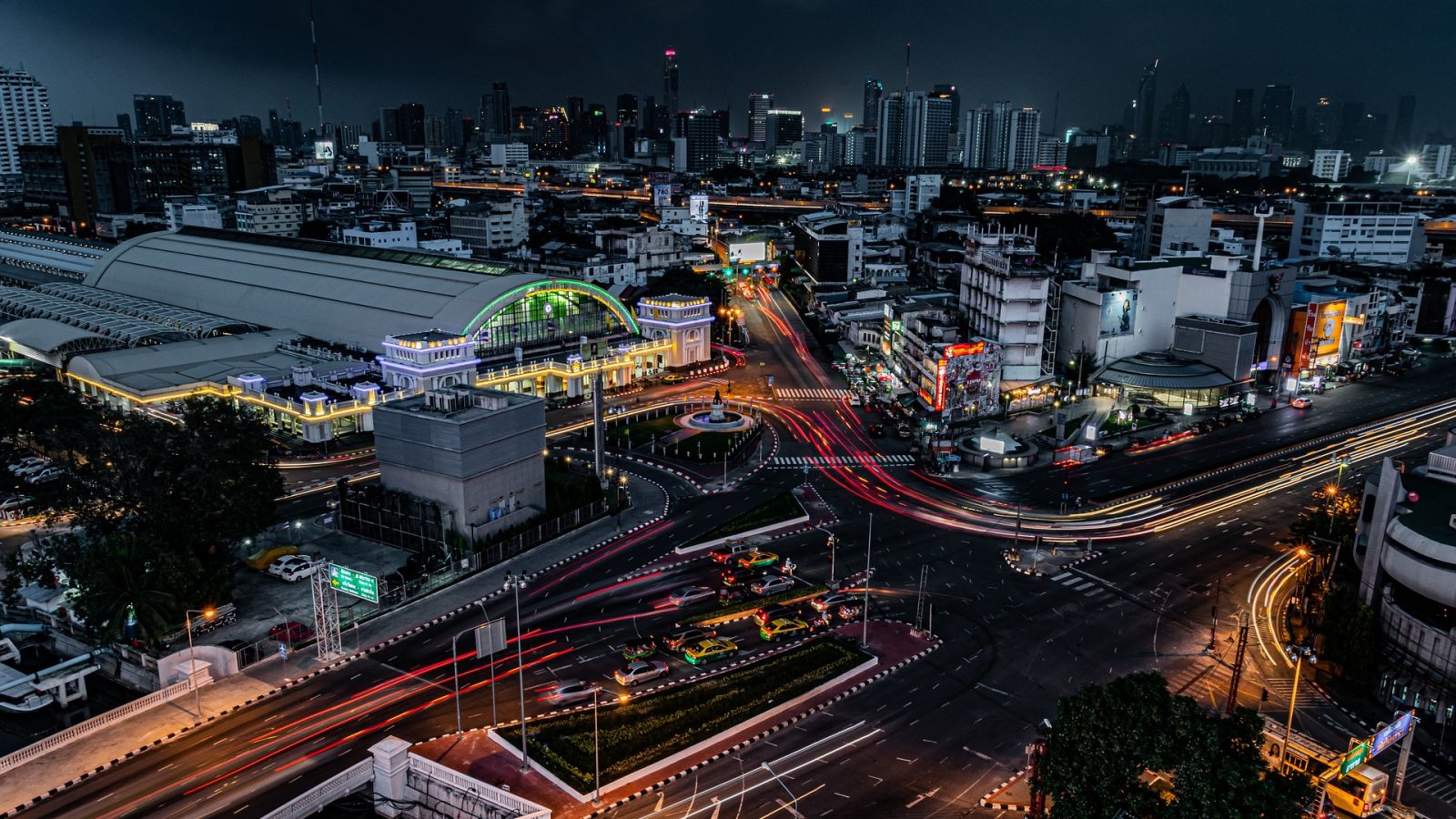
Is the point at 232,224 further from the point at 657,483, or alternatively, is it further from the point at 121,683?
the point at 121,683

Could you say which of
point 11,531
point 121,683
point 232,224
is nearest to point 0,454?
point 11,531

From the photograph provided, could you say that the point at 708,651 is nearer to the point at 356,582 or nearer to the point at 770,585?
the point at 770,585

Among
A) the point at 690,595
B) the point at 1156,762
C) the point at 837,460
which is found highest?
the point at 1156,762

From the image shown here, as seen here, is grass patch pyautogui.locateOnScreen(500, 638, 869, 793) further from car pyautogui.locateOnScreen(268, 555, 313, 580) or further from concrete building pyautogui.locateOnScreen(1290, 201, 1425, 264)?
concrete building pyautogui.locateOnScreen(1290, 201, 1425, 264)

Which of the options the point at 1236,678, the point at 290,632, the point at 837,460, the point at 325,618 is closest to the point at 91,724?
the point at 290,632

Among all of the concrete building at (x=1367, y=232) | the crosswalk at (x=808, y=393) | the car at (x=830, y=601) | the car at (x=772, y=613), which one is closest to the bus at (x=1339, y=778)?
the car at (x=830, y=601)

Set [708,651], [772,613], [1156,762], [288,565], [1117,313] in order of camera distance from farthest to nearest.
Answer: [1117,313] < [288,565] < [772,613] < [708,651] < [1156,762]

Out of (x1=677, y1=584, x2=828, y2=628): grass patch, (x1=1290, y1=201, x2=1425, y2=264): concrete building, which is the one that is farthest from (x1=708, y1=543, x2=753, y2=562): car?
(x1=1290, y1=201, x2=1425, y2=264): concrete building

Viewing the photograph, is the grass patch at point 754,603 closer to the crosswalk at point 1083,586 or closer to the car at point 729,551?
Answer: the car at point 729,551
